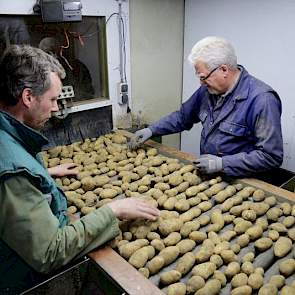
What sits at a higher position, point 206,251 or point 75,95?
point 75,95

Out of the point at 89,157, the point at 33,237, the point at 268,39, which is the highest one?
the point at 268,39

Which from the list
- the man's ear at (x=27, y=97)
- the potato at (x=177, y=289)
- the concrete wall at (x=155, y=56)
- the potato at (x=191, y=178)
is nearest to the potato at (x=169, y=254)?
the potato at (x=177, y=289)

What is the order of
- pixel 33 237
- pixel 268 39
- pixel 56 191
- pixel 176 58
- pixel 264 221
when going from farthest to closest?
pixel 176 58 < pixel 268 39 < pixel 264 221 < pixel 56 191 < pixel 33 237

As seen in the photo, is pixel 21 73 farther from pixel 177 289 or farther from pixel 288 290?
pixel 288 290

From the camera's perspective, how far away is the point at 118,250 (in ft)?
3.28

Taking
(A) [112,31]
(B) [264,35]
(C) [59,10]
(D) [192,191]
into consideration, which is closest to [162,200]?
(D) [192,191]

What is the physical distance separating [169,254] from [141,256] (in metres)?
0.08

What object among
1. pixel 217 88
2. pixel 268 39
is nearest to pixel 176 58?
pixel 268 39

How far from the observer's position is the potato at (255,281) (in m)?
0.86

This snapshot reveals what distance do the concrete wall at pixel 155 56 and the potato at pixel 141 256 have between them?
4.90 feet

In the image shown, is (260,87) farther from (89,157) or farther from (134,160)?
(89,157)

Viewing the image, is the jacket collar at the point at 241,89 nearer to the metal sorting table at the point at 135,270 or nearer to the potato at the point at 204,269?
the metal sorting table at the point at 135,270

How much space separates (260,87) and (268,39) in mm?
691

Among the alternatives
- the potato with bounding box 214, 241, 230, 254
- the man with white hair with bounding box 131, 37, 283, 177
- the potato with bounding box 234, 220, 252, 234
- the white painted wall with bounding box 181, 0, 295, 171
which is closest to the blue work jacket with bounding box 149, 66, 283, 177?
the man with white hair with bounding box 131, 37, 283, 177
